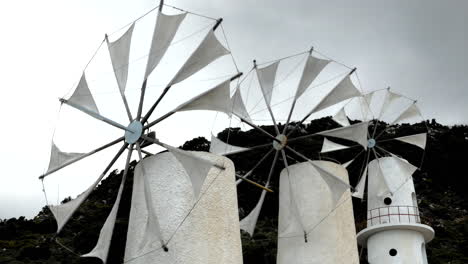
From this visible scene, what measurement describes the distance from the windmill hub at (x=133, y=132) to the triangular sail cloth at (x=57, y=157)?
51.5 inches

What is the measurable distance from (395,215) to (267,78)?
19.6 feet

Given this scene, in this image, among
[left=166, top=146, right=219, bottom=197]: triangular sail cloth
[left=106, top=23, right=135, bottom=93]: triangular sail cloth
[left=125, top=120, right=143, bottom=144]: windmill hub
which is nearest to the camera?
[left=166, top=146, right=219, bottom=197]: triangular sail cloth

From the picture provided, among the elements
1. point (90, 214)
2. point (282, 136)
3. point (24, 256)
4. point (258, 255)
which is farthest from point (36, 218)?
point (282, 136)

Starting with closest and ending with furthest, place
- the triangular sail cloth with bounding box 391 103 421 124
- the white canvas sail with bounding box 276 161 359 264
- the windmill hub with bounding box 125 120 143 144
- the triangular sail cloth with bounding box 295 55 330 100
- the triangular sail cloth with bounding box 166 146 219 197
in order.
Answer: the triangular sail cloth with bounding box 166 146 219 197
the windmill hub with bounding box 125 120 143 144
the white canvas sail with bounding box 276 161 359 264
the triangular sail cloth with bounding box 295 55 330 100
the triangular sail cloth with bounding box 391 103 421 124

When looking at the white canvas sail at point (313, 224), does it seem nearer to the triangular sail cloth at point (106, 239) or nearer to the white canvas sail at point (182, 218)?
the white canvas sail at point (182, 218)

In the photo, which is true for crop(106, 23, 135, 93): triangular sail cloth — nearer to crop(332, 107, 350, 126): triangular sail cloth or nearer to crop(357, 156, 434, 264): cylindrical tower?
crop(357, 156, 434, 264): cylindrical tower

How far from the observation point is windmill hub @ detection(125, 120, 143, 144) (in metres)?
14.9

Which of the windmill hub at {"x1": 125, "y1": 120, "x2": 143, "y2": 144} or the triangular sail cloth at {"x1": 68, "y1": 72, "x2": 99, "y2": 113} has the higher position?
the triangular sail cloth at {"x1": 68, "y1": 72, "x2": 99, "y2": 113}

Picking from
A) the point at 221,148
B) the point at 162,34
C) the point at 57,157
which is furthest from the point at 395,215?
the point at 57,157

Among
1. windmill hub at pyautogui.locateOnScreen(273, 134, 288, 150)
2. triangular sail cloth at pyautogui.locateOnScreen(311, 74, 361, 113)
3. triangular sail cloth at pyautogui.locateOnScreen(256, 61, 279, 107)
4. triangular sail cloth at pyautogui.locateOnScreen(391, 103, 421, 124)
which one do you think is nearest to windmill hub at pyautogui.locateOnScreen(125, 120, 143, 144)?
triangular sail cloth at pyautogui.locateOnScreen(256, 61, 279, 107)

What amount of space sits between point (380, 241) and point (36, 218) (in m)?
23.9

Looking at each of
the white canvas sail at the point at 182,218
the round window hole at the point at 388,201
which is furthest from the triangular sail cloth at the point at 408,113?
the white canvas sail at the point at 182,218

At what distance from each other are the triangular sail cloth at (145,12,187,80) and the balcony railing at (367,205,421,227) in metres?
10.3

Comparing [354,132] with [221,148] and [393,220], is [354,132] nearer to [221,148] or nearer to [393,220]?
[393,220]
